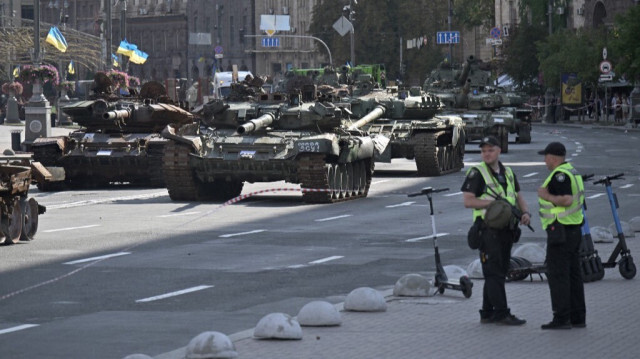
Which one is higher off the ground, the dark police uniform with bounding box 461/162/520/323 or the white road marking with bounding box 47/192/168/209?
the dark police uniform with bounding box 461/162/520/323

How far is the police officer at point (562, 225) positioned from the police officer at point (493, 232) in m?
0.23

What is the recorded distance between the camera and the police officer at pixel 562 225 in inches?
512

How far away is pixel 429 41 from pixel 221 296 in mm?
97784

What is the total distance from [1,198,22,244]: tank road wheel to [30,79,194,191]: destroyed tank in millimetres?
11585

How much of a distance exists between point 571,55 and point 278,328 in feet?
228

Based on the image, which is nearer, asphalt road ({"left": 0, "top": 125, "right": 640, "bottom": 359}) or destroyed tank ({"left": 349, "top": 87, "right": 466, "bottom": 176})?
asphalt road ({"left": 0, "top": 125, "right": 640, "bottom": 359})

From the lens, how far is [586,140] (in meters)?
59.1

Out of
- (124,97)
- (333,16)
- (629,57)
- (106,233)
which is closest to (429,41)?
(333,16)

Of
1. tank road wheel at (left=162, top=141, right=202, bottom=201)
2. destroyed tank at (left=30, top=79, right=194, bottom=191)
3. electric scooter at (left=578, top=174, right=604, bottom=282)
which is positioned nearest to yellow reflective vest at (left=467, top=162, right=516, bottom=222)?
electric scooter at (left=578, top=174, right=604, bottom=282)

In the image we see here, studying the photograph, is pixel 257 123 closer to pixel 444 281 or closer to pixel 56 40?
pixel 444 281

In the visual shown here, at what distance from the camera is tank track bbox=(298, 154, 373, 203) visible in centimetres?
2794

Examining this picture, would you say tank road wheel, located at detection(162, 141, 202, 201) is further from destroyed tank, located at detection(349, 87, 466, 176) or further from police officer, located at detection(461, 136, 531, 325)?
police officer, located at detection(461, 136, 531, 325)

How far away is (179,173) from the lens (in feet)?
94.4

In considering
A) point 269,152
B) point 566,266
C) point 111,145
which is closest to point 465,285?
point 566,266
